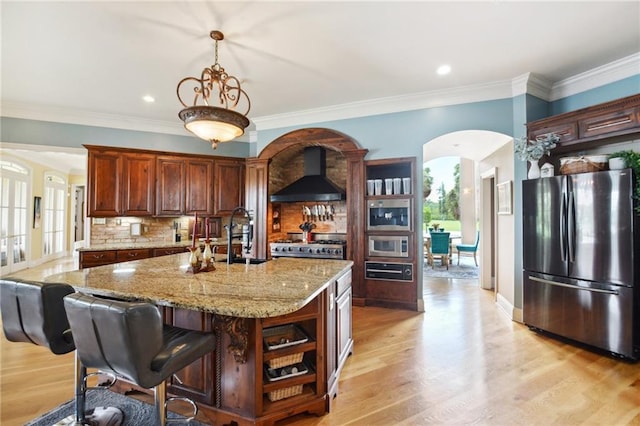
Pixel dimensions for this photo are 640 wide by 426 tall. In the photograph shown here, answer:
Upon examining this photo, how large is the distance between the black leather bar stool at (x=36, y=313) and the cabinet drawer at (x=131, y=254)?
2.91 m

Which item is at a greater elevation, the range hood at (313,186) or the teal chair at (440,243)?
the range hood at (313,186)

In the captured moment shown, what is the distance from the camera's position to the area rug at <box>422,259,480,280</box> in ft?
21.2

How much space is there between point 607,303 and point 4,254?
9.82 meters

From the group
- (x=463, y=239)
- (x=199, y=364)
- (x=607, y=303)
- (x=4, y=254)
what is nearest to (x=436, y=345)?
(x=607, y=303)

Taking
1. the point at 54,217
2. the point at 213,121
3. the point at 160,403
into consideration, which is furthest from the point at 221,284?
the point at 54,217

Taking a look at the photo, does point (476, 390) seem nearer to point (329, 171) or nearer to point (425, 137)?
point (425, 137)

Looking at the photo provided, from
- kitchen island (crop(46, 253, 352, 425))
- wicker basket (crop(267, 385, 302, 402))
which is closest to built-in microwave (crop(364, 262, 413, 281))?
kitchen island (crop(46, 253, 352, 425))

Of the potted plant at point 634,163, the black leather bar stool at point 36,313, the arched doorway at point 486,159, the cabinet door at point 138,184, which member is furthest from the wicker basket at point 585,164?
the cabinet door at point 138,184

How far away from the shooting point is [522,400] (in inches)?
83.5

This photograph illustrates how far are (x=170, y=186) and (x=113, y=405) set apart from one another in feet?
12.2

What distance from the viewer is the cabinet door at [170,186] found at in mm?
5035

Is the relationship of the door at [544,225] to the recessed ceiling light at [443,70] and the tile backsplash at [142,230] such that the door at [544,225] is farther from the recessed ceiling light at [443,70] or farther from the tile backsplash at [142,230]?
the tile backsplash at [142,230]

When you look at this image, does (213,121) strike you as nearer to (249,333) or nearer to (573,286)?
(249,333)

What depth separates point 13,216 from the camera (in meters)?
6.45
